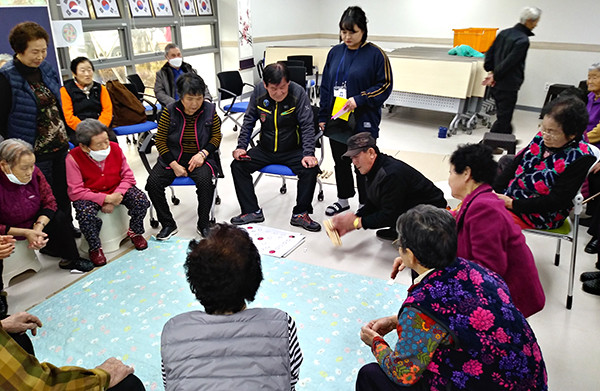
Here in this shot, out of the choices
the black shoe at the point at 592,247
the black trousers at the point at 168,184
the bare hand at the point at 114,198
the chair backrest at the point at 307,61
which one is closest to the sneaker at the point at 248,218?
the black trousers at the point at 168,184

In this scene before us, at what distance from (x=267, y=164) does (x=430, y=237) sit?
94.5 inches

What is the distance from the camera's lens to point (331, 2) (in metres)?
9.71

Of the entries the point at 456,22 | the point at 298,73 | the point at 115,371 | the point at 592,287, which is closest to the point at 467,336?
the point at 115,371

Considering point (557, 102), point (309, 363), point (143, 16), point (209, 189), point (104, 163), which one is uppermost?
point (143, 16)

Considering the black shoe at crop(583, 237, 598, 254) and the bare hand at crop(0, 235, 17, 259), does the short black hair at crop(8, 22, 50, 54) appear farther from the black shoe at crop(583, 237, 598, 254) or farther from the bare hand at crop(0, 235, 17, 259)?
the black shoe at crop(583, 237, 598, 254)

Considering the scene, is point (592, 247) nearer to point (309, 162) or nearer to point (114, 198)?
point (309, 162)

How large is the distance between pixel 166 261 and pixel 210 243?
193cm

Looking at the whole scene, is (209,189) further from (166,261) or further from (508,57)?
(508,57)

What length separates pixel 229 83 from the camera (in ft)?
19.9

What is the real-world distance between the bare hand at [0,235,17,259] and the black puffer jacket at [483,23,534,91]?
4741mm

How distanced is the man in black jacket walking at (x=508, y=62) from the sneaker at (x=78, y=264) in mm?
4439

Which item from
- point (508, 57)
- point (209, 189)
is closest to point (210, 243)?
point (209, 189)

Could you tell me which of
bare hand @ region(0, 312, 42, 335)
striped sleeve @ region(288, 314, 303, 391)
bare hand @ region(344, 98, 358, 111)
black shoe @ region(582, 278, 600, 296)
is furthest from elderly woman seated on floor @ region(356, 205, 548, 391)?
bare hand @ region(344, 98, 358, 111)

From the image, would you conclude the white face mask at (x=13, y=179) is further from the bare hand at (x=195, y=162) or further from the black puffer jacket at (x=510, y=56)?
the black puffer jacket at (x=510, y=56)
